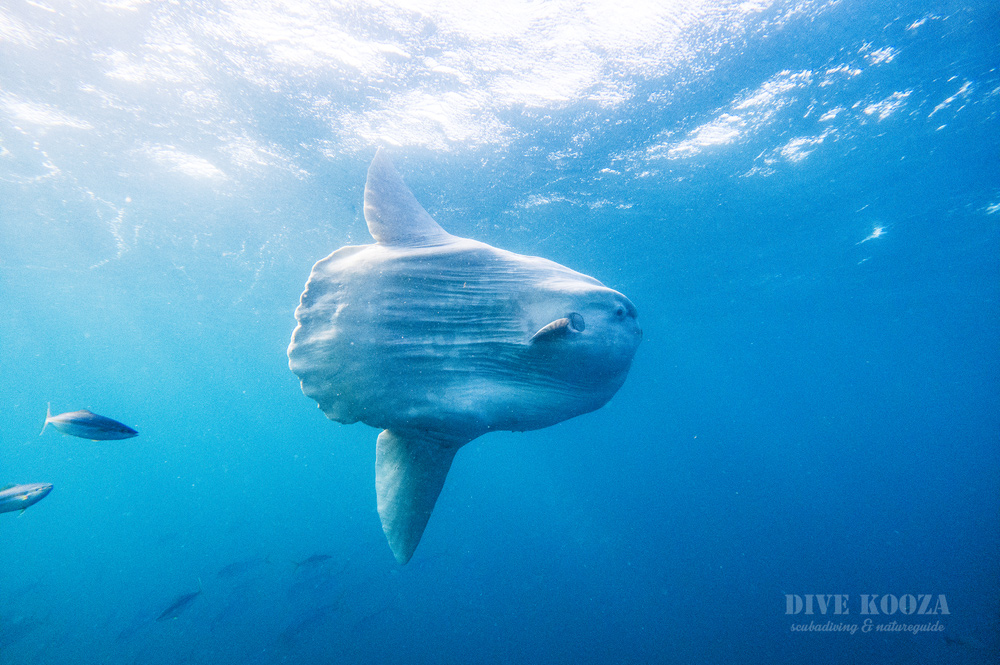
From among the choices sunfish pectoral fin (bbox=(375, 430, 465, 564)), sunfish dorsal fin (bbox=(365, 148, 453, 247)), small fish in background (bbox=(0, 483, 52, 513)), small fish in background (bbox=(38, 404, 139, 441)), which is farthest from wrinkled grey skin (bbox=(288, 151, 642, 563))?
small fish in background (bbox=(0, 483, 52, 513))

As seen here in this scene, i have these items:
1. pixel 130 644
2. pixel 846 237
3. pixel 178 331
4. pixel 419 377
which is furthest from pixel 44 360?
pixel 846 237

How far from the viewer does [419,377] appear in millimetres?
1838

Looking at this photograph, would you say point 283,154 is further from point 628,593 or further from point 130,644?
point 628,593

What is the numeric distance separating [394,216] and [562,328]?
1.43m

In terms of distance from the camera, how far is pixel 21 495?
488cm

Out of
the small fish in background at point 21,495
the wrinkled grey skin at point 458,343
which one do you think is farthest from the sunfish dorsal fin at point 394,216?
the small fish in background at point 21,495

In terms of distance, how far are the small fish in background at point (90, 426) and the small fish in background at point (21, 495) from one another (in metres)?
1.35

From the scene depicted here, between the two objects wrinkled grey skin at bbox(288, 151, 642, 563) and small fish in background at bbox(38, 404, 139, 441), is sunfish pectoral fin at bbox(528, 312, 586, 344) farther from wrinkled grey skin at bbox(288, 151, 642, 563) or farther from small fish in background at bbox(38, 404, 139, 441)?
small fish in background at bbox(38, 404, 139, 441)

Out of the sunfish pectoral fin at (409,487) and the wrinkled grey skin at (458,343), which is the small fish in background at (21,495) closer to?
the sunfish pectoral fin at (409,487)

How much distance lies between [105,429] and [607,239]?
13.3 m

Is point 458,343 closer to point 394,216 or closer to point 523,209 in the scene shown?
point 394,216

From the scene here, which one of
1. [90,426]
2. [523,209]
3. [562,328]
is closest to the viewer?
[562,328]

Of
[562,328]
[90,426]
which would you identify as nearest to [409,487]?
[562,328]

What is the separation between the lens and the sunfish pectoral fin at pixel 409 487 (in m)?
2.21
